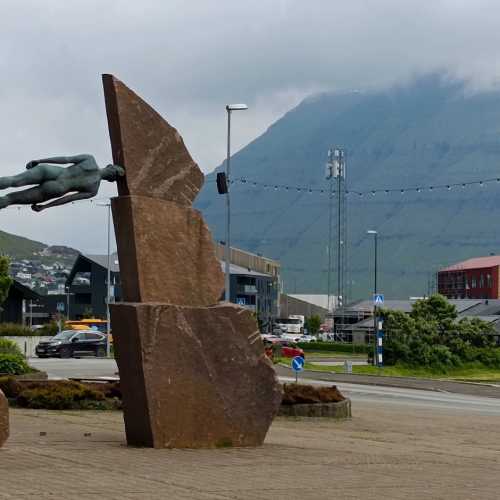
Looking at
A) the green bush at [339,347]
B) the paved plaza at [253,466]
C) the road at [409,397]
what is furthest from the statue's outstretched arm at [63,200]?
the green bush at [339,347]

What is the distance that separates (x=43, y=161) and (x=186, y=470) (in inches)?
Result: 168

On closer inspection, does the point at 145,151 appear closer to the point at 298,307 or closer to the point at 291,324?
the point at 291,324

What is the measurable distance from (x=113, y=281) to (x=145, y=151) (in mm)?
90692

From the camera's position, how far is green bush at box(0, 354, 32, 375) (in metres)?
32.2

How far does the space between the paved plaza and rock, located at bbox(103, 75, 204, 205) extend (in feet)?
10.5

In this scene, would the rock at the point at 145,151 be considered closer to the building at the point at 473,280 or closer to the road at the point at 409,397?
the road at the point at 409,397

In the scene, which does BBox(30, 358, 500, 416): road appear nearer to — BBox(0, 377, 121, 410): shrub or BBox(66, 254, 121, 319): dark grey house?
BBox(0, 377, 121, 410): shrub

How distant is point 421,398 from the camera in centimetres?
3600

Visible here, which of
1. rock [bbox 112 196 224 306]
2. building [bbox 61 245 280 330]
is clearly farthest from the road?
building [bbox 61 245 280 330]

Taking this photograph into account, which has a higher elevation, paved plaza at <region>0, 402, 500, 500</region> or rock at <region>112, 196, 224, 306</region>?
rock at <region>112, 196, 224, 306</region>

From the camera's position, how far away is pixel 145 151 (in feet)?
51.7

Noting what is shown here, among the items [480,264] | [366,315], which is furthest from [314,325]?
[480,264]

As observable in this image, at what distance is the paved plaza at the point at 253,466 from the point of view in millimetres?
11297

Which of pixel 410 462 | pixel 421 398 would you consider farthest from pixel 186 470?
pixel 421 398
